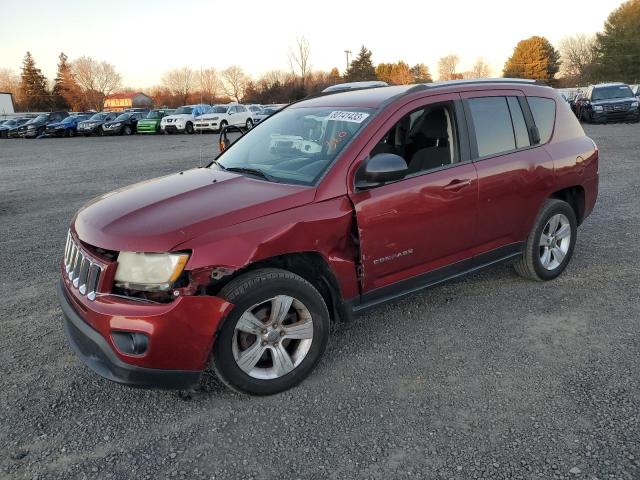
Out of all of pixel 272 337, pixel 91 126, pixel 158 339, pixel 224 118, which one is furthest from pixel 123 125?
pixel 158 339

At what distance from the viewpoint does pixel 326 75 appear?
7019 centimetres

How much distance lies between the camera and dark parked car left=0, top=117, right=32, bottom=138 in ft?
116

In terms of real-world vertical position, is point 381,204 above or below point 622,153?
above

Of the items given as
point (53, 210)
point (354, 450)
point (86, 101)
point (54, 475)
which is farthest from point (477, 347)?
point (86, 101)

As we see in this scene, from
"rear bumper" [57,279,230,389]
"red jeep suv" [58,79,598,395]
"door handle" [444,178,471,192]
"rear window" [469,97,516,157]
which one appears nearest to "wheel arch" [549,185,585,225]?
"red jeep suv" [58,79,598,395]

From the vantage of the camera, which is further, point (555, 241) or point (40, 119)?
point (40, 119)

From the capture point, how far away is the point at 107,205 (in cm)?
333

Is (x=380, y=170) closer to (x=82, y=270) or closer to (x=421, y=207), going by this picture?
(x=421, y=207)

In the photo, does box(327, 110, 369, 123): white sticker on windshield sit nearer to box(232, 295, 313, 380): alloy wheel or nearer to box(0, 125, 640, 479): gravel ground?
box(232, 295, 313, 380): alloy wheel

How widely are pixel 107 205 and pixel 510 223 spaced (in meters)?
3.06

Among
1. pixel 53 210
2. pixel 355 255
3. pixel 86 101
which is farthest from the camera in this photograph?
pixel 86 101

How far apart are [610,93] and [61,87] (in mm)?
86108

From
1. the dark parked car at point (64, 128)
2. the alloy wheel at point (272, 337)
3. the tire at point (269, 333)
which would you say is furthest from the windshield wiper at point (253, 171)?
the dark parked car at point (64, 128)

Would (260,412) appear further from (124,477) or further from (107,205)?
(107,205)
